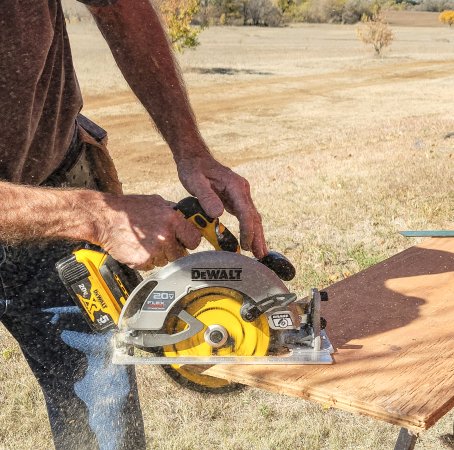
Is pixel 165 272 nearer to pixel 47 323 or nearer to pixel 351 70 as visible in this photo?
pixel 47 323

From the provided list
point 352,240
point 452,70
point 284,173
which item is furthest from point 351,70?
point 352,240

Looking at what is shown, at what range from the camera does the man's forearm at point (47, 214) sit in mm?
1933

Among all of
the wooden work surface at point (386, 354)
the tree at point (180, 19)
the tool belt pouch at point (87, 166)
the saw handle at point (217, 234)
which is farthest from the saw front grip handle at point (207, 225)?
the tree at point (180, 19)

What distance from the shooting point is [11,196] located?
75.9 inches

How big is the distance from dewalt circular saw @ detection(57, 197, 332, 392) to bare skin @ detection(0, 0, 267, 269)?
0.06 m

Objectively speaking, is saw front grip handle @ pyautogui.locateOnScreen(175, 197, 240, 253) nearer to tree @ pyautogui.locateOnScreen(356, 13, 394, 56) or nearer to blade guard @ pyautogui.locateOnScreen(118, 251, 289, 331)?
blade guard @ pyautogui.locateOnScreen(118, 251, 289, 331)

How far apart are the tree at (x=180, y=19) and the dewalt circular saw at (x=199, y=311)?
25.5 m

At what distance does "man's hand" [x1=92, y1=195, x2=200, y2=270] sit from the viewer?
6.22 feet

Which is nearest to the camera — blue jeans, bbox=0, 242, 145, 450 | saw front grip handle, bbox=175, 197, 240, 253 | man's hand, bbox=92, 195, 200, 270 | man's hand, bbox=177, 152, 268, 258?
man's hand, bbox=92, 195, 200, 270

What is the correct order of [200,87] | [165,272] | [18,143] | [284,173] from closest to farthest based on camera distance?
[165,272] < [18,143] < [284,173] < [200,87]

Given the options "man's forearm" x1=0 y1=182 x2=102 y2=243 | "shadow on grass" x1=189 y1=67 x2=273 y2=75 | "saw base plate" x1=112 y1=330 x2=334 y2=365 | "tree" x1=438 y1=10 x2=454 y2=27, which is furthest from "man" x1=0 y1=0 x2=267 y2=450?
"tree" x1=438 y1=10 x2=454 y2=27

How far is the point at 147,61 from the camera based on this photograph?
2.56 meters

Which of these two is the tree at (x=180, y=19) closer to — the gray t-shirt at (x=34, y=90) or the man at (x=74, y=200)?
the man at (x=74, y=200)

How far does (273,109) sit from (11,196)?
1660 centimetres
